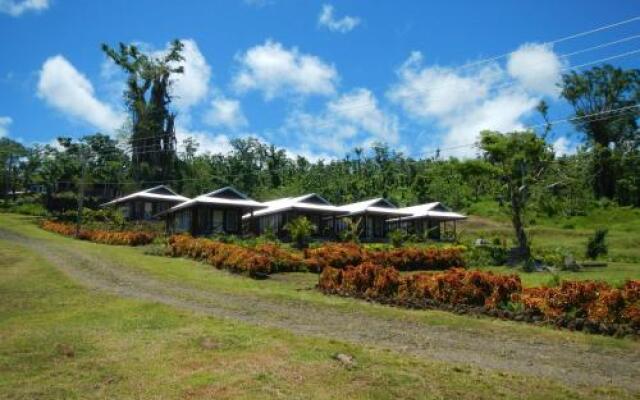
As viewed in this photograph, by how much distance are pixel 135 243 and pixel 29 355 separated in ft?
89.7

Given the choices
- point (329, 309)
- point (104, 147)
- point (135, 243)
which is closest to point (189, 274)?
point (329, 309)

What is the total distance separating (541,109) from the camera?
4203 cm

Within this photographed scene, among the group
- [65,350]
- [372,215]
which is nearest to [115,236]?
[372,215]

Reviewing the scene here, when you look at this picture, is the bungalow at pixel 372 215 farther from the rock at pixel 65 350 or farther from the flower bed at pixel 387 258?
the rock at pixel 65 350

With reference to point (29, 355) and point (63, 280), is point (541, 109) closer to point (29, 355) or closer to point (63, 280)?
point (63, 280)

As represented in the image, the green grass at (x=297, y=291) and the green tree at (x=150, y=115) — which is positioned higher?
the green tree at (x=150, y=115)

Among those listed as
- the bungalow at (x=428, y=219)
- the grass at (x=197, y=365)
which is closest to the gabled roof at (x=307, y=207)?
the bungalow at (x=428, y=219)

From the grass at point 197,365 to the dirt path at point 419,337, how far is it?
0.70 m

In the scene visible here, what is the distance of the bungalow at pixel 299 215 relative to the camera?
4700cm

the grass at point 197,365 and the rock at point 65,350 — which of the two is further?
the rock at point 65,350

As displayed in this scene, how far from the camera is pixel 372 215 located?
52.5 metres

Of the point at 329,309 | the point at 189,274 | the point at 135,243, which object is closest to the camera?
the point at 329,309

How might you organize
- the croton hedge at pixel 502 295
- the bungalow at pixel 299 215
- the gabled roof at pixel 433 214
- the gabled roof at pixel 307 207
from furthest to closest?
1. the gabled roof at pixel 433 214
2. the bungalow at pixel 299 215
3. the gabled roof at pixel 307 207
4. the croton hedge at pixel 502 295

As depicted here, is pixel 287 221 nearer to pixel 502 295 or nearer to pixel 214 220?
pixel 214 220
